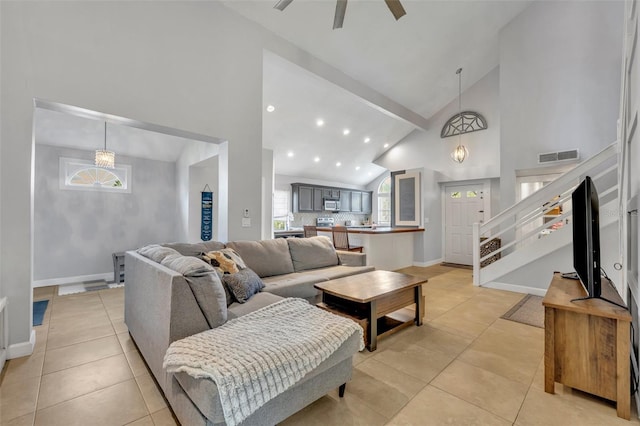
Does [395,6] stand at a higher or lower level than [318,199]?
higher

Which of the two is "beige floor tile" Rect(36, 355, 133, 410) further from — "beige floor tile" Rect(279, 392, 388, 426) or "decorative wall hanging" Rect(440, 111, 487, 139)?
"decorative wall hanging" Rect(440, 111, 487, 139)

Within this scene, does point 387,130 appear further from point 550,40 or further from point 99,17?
point 99,17

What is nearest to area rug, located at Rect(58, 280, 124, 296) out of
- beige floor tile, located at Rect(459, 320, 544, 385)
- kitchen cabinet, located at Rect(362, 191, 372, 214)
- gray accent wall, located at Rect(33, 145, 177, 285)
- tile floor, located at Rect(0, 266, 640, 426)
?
gray accent wall, located at Rect(33, 145, 177, 285)

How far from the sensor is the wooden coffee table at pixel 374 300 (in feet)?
8.21

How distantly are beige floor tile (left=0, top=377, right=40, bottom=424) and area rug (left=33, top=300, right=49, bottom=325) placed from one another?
1431mm

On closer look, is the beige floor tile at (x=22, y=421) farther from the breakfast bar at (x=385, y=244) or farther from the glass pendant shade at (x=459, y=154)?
the glass pendant shade at (x=459, y=154)

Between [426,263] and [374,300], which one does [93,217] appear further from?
[426,263]

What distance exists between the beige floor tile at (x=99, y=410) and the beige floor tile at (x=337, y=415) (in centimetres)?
94

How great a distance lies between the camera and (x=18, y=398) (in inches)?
72.9

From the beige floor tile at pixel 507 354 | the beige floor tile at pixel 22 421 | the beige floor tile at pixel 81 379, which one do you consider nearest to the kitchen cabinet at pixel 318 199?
the beige floor tile at pixel 507 354

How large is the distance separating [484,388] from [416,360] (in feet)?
1.65

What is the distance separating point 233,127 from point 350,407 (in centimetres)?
333

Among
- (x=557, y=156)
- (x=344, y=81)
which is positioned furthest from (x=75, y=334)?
(x=557, y=156)

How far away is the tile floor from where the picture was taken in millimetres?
1683
